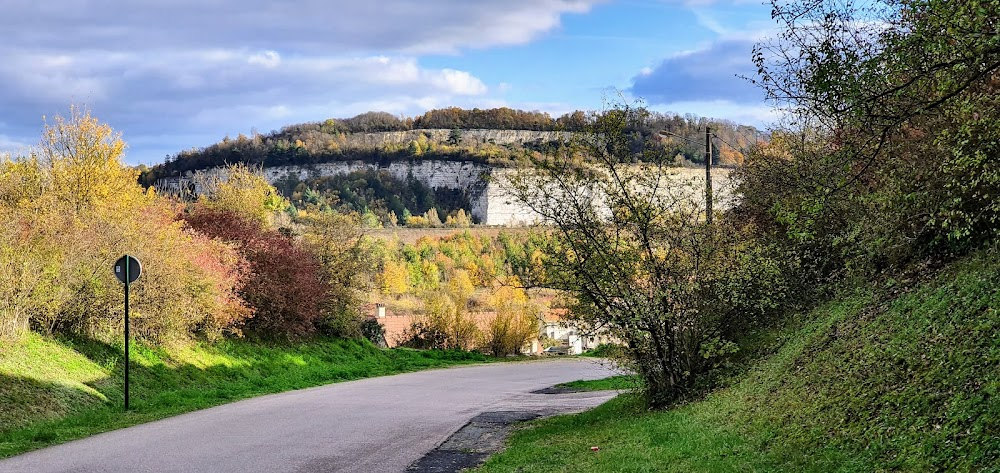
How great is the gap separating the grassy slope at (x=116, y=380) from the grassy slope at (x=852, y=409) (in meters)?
8.55

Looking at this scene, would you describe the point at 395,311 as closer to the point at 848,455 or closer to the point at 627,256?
the point at 627,256

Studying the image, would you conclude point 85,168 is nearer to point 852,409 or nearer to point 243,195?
point 243,195

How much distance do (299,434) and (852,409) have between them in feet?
29.6

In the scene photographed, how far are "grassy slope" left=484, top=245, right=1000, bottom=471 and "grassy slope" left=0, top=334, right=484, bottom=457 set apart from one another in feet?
28.1

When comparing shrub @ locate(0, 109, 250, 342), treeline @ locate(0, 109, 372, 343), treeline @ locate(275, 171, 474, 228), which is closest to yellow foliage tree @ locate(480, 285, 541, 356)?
treeline @ locate(0, 109, 372, 343)

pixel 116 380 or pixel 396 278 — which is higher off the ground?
pixel 396 278

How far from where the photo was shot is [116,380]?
802 inches

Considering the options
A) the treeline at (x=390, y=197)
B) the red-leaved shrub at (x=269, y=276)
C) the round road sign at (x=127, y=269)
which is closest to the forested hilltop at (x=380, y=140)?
the treeline at (x=390, y=197)

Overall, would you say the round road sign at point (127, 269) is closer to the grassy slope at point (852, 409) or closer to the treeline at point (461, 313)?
the grassy slope at point (852, 409)

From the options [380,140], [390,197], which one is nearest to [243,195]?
[390,197]

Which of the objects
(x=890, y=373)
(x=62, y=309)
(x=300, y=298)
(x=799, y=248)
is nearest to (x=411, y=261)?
(x=300, y=298)

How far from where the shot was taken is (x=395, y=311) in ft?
205

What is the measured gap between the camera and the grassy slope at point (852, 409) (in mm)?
7102

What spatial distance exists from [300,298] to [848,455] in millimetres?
29303
